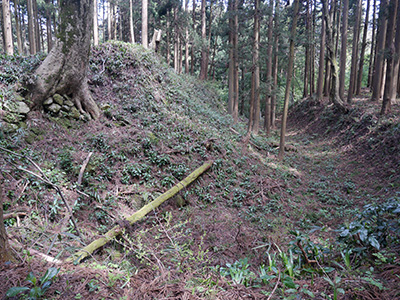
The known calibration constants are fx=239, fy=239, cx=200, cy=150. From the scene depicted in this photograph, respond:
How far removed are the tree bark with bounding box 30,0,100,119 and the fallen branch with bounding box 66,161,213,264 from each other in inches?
165

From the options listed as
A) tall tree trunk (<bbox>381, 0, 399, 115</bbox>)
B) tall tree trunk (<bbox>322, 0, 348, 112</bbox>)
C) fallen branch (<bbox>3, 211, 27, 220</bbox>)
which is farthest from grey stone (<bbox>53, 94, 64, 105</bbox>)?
tall tree trunk (<bbox>322, 0, 348, 112</bbox>)

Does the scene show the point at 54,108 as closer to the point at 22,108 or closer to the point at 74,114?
the point at 74,114

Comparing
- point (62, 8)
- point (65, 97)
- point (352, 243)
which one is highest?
point (62, 8)

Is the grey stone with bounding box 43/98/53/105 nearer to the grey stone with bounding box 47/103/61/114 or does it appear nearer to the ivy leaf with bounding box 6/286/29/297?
the grey stone with bounding box 47/103/61/114

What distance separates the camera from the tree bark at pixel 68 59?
705cm

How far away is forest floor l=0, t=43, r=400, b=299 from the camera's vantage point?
2.50 m

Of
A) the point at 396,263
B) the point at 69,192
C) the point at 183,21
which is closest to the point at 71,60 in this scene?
the point at 69,192

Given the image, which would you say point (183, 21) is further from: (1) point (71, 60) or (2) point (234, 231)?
(2) point (234, 231)

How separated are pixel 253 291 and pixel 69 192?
459cm

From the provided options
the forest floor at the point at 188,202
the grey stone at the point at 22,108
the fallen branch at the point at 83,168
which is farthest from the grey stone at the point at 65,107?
the fallen branch at the point at 83,168

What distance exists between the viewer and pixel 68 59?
743 centimetres

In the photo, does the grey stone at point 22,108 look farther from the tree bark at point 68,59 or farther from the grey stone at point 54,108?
the grey stone at point 54,108

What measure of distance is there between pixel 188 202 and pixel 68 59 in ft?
18.9

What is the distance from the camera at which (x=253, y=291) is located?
93.6 inches
